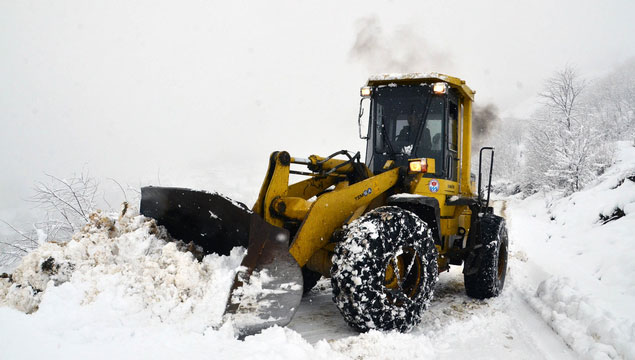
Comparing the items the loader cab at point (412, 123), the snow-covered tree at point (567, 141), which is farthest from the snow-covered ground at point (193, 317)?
the snow-covered tree at point (567, 141)

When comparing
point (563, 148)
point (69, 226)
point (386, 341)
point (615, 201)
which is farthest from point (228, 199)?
point (563, 148)

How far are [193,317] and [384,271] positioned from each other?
1559mm

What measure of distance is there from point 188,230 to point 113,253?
2.36 feet

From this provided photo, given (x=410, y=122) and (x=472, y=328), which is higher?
(x=410, y=122)

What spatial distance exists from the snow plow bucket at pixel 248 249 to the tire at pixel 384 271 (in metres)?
0.40

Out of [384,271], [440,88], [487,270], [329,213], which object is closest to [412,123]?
[440,88]

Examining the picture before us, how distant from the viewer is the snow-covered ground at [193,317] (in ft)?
7.99

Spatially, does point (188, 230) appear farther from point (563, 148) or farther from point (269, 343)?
point (563, 148)

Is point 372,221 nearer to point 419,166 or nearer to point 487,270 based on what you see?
point 419,166

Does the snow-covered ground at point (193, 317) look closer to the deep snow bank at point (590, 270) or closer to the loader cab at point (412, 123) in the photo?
the deep snow bank at point (590, 270)

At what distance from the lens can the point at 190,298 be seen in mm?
2799

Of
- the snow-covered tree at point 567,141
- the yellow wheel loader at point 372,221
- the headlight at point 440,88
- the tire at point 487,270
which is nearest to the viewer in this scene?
the yellow wheel loader at point 372,221

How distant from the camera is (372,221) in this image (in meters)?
3.54

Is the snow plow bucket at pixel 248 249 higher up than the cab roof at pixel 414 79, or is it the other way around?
the cab roof at pixel 414 79
